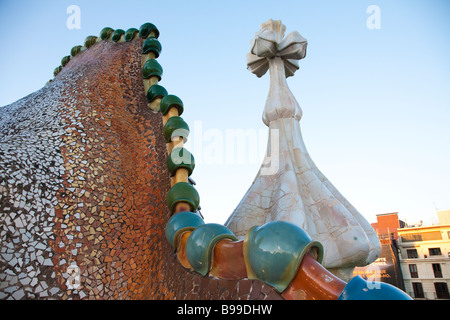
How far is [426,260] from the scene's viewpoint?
21.2 metres

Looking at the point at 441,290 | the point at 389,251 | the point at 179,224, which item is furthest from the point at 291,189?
the point at 441,290

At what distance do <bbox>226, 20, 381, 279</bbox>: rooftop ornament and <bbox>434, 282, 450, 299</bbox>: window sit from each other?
21297mm

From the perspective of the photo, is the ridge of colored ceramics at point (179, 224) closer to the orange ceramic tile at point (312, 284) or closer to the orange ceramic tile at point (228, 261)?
the orange ceramic tile at point (228, 261)

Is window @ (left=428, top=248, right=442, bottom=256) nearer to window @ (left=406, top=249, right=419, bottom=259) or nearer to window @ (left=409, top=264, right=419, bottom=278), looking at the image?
window @ (left=406, top=249, right=419, bottom=259)

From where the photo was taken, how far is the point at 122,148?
8.75 feet

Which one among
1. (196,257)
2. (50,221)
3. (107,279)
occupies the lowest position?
(107,279)

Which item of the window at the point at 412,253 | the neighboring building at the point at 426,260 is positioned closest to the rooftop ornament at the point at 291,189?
the neighboring building at the point at 426,260

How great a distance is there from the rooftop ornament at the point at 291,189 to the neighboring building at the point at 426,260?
2125 centimetres

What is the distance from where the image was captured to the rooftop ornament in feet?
10.4

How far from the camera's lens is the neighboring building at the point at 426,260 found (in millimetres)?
20641

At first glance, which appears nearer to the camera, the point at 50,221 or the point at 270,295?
the point at 270,295
